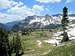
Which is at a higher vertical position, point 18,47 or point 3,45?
point 3,45

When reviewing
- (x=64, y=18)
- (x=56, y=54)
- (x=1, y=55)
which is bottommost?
(x=1, y=55)

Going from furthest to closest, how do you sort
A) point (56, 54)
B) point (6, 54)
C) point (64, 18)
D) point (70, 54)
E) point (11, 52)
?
point (11, 52)
point (6, 54)
point (64, 18)
point (56, 54)
point (70, 54)

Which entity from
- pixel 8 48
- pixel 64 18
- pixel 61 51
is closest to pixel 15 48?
pixel 8 48

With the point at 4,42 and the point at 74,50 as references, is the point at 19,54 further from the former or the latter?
the point at 74,50

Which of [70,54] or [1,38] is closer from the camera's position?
[70,54]

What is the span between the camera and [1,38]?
150m

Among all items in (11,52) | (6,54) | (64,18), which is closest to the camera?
(64,18)

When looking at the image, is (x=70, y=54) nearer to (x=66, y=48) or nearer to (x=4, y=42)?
(x=66, y=48)

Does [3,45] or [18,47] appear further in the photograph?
[18,47]

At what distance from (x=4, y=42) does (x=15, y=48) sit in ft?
34.6

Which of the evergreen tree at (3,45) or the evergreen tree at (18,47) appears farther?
the evergreen tree at (18,47)

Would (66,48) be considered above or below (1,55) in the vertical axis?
above

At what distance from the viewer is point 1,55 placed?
15088cm

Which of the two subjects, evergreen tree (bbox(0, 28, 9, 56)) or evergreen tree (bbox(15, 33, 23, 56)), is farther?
evergreen tree (bbox(15, 33, 23, 56))
